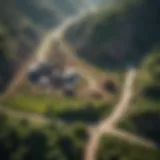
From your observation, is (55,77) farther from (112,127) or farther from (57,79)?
(112,127)

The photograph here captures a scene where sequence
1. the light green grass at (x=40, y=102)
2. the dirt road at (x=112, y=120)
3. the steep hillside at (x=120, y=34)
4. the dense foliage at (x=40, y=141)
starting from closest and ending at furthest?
the dense foliage at (x=40, y=141) < the dirt road at (x=112, y=120) < the light green grass at (x=40, y=102) < the steep hillside at (x=120, y=34)

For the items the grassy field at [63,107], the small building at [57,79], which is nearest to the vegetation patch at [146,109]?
the grassy field at [63,107]

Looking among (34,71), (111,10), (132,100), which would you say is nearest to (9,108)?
(34,71)

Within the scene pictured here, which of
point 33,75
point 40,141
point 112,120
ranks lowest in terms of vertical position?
point 40,141

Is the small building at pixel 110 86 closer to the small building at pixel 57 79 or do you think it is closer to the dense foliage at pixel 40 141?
the small building at pixel 57 79

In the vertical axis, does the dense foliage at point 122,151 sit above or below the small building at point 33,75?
below

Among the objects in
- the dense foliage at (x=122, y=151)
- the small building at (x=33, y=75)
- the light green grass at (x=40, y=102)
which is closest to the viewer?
the dense foliage at (x=122, y=151)

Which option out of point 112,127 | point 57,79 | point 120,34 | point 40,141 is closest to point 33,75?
point 57,79

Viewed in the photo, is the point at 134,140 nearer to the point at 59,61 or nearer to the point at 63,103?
the point at 63,103
